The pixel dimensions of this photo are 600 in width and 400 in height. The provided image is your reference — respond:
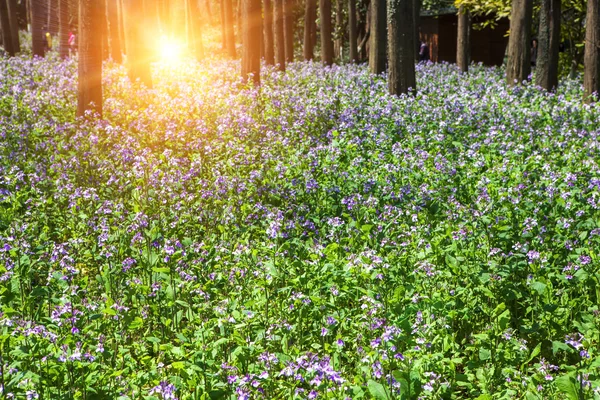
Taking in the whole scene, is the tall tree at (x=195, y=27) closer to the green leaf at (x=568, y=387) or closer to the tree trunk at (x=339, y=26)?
the tree trunk at (x=339, y=26)

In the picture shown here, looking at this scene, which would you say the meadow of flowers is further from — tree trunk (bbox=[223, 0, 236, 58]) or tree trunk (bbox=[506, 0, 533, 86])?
tree trunk (bbox=[223, 0, 236, 58])

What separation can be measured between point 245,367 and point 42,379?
1.32m

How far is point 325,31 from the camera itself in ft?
89.5

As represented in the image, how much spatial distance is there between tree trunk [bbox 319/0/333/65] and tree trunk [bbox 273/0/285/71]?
1.71 m

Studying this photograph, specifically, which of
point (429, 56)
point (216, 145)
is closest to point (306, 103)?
point (216, 145)

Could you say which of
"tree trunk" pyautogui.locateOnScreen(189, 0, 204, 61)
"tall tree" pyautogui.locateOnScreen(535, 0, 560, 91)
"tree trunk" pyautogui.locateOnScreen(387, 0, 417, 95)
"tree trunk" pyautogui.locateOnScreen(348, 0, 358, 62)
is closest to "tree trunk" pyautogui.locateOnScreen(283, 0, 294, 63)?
"tree trunk" pyautogui.locateOnScreen(348, 0, 358, 62)

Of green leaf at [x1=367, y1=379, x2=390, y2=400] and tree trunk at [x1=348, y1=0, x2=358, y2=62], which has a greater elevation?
tree trunk at [x1=348, y1=0, x2=358, y2=62]

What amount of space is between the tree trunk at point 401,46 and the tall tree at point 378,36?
13.7 feet

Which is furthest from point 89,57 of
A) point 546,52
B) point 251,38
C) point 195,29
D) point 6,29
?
point 195,29

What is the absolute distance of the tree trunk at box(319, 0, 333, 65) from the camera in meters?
27.1

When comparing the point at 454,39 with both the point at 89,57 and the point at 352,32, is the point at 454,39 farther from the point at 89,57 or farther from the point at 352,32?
the point at 89,57

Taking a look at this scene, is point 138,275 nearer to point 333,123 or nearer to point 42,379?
point 42,379

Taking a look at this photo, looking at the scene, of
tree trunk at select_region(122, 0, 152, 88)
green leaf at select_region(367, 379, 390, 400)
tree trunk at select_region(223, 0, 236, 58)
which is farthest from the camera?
tree trunk at select_region(223, 0, 236, 58)

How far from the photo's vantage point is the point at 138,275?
648cm
